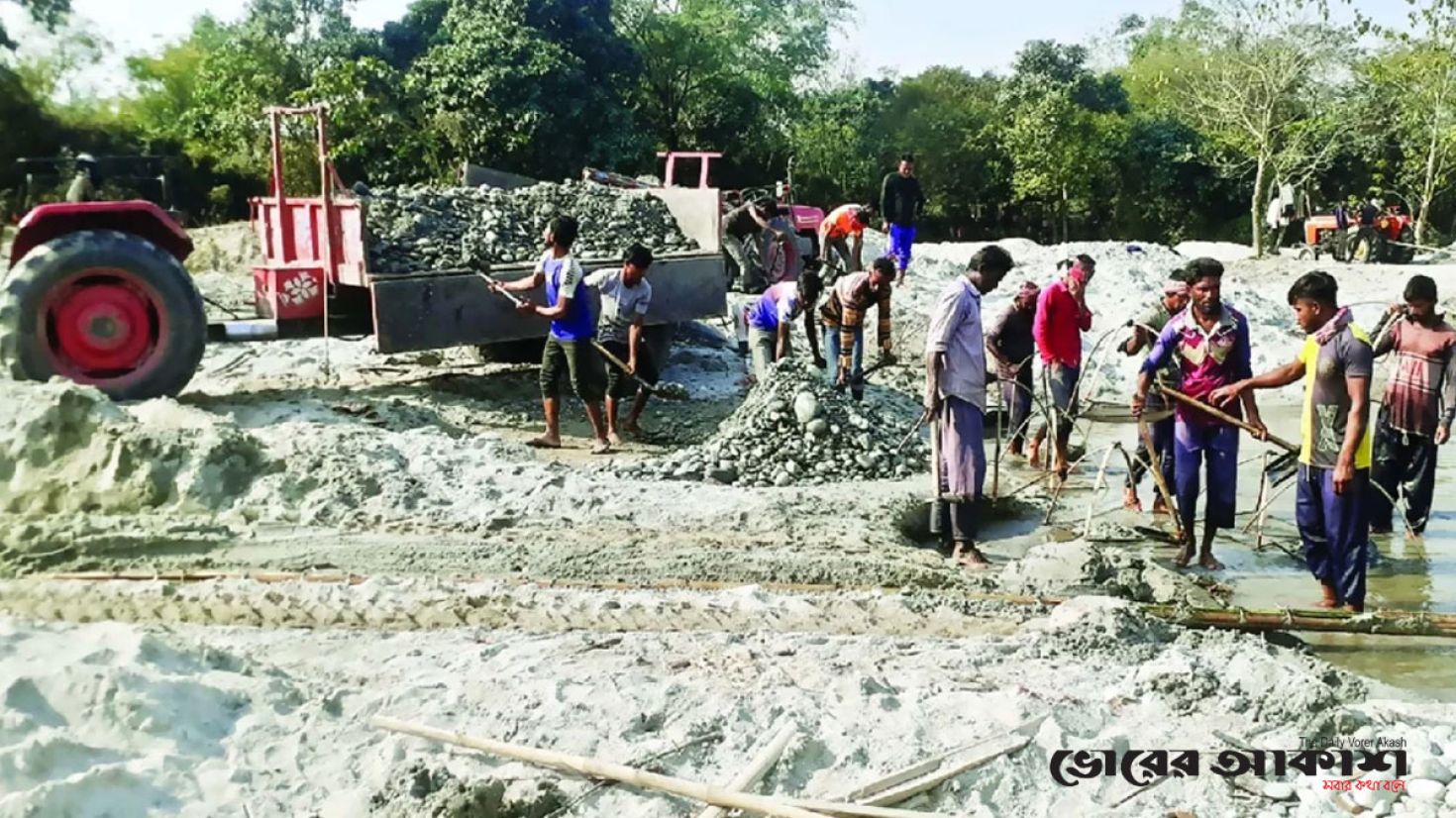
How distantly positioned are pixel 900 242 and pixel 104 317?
411 inches

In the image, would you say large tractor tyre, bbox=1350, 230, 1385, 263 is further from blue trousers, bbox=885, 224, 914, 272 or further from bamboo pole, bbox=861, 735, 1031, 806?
bamboo pole, bbox=861, 735, 1031, 806

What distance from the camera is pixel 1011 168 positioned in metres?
28.8

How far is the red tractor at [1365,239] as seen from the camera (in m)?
21.4

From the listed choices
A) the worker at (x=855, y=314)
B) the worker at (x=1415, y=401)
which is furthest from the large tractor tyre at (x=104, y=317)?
the worker at (x=1415, y=401)

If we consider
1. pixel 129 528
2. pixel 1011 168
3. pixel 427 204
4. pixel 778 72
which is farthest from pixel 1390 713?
pixel 778 72

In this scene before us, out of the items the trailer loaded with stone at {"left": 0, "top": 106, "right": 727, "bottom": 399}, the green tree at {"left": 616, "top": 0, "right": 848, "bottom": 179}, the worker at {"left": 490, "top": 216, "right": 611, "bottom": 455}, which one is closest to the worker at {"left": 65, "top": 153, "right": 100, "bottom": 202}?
the trailer loaded with stone at {"left": 0, "top": 106, "right": 727, "bottom": 399}

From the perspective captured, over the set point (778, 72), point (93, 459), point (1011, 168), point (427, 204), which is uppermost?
point (778, 72)

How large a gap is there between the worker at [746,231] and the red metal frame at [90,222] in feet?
24.7

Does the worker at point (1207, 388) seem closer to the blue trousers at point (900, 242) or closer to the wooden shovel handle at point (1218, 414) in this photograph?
the wooden shovel handle at point (1218, 414)

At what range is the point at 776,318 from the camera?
32.4 ft

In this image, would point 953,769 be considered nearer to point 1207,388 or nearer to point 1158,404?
point 1207,388

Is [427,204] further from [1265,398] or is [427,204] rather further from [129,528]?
[1265,398]

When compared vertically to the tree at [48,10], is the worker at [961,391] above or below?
below

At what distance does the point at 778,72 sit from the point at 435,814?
94.4 feet
